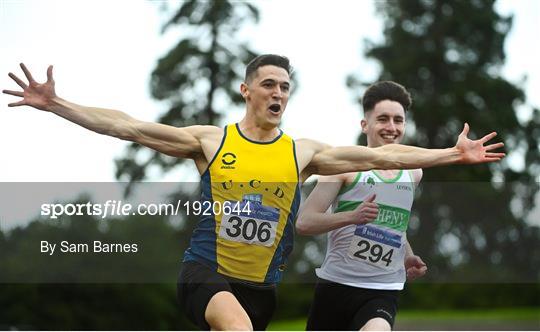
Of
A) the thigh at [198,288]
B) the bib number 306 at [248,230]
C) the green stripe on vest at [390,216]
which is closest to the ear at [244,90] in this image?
the bib number 306 at [248,230]

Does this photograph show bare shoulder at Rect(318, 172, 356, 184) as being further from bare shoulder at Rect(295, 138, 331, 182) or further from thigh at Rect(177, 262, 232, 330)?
thigh at Rect(177, 262, 232, 330)

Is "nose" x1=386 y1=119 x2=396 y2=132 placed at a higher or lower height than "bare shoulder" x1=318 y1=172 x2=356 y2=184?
higher

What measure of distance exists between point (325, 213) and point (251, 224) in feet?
2.62

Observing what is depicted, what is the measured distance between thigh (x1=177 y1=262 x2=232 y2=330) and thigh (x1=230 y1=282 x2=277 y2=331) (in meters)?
0.22

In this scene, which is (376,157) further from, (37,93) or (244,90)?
(37,93)

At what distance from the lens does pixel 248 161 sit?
6.83m

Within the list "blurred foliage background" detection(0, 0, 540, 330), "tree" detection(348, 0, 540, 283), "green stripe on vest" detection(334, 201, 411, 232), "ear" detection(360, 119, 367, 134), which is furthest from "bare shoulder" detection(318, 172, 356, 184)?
"tree" detection(348, 0, 540, 283)

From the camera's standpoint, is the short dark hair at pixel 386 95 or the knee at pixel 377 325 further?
the short dark hair at pixel 386 95

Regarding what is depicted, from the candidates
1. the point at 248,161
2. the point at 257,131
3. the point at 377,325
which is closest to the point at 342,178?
the point at 257,131

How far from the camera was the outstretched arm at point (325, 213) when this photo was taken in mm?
7141

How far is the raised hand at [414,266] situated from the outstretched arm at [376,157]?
3.14 feet

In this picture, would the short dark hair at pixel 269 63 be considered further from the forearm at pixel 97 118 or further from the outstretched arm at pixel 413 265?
the outstretched arm at pixel 413 265

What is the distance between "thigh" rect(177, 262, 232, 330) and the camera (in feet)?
21.0

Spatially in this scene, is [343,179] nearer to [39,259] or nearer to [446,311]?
[39,259]
